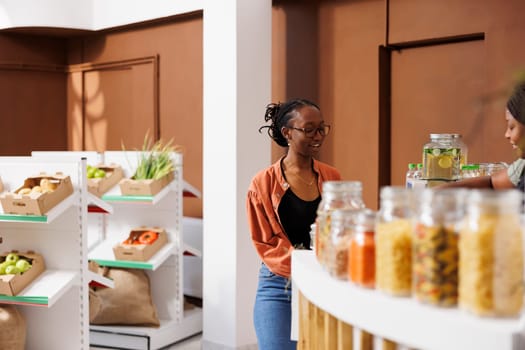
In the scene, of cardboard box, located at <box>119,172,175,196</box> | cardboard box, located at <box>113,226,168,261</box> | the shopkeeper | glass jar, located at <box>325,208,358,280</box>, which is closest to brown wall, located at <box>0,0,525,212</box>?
the shopkeeper

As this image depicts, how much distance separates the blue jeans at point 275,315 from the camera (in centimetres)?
285

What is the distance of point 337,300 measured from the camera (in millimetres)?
1566

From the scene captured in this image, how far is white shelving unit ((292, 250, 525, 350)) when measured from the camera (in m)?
1.21

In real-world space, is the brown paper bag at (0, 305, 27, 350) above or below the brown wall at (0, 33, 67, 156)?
below

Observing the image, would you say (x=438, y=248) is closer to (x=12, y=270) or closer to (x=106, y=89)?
(x=12, y=270)

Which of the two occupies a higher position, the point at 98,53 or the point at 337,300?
the point at 98,53

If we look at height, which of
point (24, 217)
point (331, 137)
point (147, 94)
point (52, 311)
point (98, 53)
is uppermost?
point (98, 53)

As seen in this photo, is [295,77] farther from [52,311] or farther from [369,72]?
[52,311]

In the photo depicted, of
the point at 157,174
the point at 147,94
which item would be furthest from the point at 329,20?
the point at 147,94

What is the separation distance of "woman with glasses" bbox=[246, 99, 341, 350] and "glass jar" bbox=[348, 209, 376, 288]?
1287mm

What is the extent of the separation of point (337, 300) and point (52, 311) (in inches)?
119

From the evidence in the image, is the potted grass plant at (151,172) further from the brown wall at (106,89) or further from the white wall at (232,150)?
the brown wall at (106,89)

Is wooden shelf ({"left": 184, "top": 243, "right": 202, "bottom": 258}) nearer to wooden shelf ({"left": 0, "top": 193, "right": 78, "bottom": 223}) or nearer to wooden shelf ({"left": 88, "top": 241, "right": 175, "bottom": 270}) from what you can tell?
wooden shelf ({"left": 88, "top": 241, "right": 175, "bottom": 270})

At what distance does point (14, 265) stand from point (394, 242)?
3.11 metres
